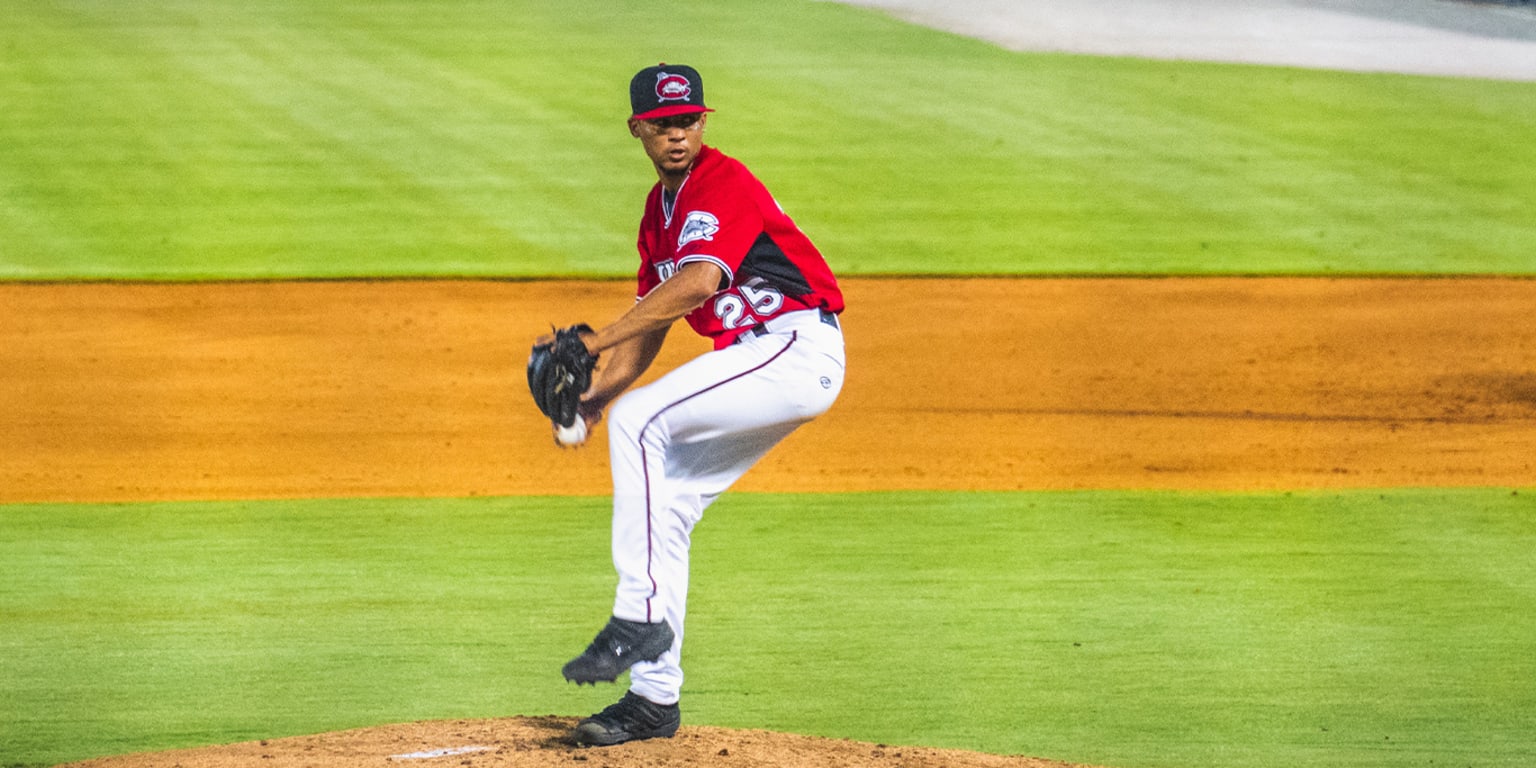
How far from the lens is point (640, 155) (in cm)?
1633

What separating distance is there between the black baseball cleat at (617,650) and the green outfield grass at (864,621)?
1.01 m

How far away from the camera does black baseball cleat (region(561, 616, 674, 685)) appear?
165 inches

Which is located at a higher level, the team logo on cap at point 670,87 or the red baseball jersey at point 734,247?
the team logo on cap at point 670,87

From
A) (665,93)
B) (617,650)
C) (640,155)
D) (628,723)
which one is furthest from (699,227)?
(640,155)

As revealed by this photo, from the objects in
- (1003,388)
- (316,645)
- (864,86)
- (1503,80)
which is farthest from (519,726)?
(1503,80)

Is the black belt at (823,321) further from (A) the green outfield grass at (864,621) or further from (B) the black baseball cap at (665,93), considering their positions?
(A) the green outfield grass at (864,621)

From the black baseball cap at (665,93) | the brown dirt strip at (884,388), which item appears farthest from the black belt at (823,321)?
the brown dirt strip at (884,388)

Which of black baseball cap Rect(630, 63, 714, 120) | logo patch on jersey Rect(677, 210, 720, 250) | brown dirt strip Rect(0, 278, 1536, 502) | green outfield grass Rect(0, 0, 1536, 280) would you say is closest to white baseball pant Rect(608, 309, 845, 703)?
logo patch on jersey Rect(677, 210, 720, 250)

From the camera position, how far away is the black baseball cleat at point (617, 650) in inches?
165

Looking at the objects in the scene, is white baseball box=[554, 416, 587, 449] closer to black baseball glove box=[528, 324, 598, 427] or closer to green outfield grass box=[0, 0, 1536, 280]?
black baseball glove box=[528, 324, 598, 427]

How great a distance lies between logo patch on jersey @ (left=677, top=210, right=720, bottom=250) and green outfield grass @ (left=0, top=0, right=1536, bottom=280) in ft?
27.6

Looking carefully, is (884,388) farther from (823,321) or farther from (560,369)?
(560,369)

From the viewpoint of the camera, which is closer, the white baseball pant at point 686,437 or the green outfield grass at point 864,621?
the white baseball pant at point 686,437

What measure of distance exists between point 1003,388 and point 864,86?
→ 935 cm
